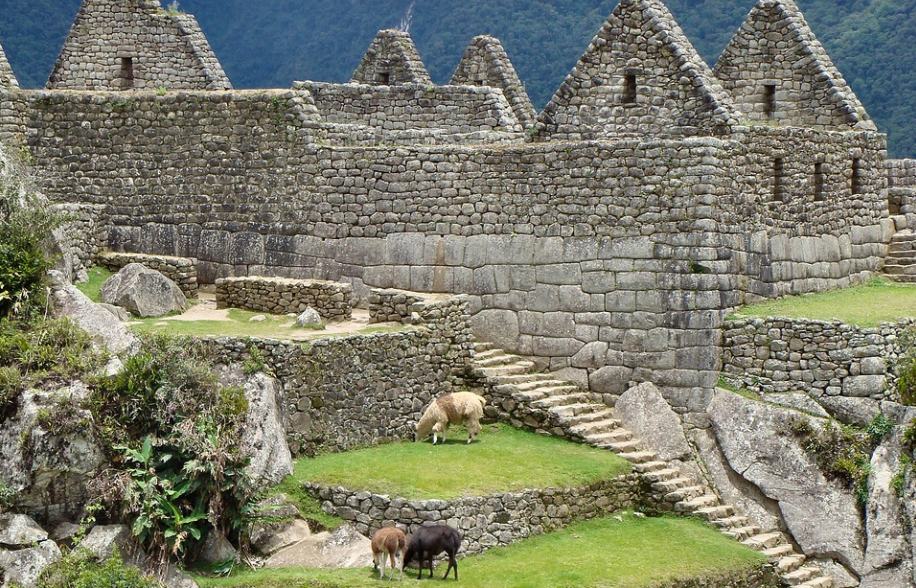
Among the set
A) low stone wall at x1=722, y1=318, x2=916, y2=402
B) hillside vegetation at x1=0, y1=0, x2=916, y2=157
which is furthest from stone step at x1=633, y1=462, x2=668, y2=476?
hillside vegetation at x1=0, y1=0, x2=916, y2=157

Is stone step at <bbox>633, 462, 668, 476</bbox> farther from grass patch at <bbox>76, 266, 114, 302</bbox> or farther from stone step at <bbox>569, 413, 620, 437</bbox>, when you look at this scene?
grass patch at <bbox>76, 266, 114, 302</bbox>

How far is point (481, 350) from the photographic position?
3328 centimetres

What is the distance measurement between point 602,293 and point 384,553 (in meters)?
7.90

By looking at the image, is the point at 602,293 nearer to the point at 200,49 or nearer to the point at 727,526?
the point at 727,526

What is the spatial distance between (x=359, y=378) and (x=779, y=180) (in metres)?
8.50

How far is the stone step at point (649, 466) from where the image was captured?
30.7 meters

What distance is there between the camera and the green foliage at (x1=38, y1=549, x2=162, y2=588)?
85.0ft

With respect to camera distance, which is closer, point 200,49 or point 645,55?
point 645,55

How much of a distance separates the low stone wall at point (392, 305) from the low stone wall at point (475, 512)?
16.2 feet

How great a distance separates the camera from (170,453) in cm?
2767

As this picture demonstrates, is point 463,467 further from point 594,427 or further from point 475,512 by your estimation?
point 594,427

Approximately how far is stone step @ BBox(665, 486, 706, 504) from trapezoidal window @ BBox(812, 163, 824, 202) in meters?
6.63

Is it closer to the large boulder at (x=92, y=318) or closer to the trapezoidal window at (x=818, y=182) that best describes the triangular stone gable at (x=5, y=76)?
the large boulder at (x=92, y=318)

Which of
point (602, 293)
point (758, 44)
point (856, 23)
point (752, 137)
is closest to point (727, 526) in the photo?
point (602, 293)
